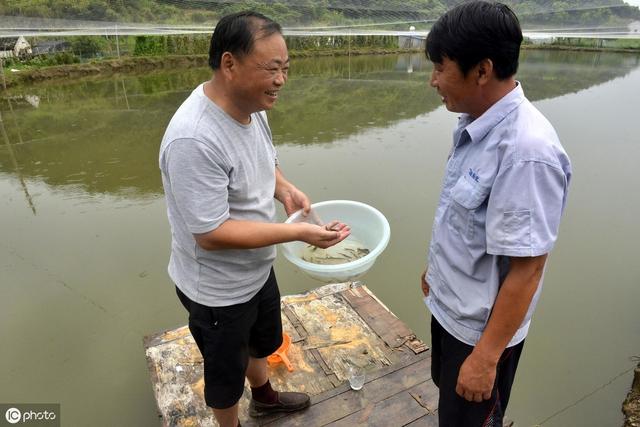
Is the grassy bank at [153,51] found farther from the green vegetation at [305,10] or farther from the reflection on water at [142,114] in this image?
the green vegetation at [305,10]

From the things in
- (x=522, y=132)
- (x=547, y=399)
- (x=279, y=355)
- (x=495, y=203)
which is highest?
(x=522, y=132)

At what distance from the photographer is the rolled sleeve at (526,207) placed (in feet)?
2.94

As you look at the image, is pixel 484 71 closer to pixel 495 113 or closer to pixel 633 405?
pixel 495 113

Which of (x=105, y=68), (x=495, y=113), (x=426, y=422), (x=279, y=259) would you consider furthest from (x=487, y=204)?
(x=105, y=68)

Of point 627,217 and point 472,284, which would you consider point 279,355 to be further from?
point 627,217

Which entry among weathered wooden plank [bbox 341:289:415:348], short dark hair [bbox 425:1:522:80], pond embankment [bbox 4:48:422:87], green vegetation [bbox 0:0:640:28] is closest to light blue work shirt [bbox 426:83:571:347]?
short dark hair [bbox 425:1:522:80]

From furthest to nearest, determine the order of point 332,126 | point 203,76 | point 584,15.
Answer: point 584,15 < point 203,76 < point 332,126

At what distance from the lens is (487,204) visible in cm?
100

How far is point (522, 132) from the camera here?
0.91 metres

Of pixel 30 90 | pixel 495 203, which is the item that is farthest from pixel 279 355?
pixel 30 90

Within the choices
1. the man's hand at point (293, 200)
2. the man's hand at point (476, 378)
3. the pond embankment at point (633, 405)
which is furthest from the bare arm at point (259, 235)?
the pond embankment at point (633, 405)

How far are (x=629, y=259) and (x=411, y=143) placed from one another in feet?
11.3

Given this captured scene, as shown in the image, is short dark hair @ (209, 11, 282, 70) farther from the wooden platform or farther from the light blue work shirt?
the wooden platform

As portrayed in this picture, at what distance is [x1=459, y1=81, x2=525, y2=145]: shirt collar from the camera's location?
975 mm
